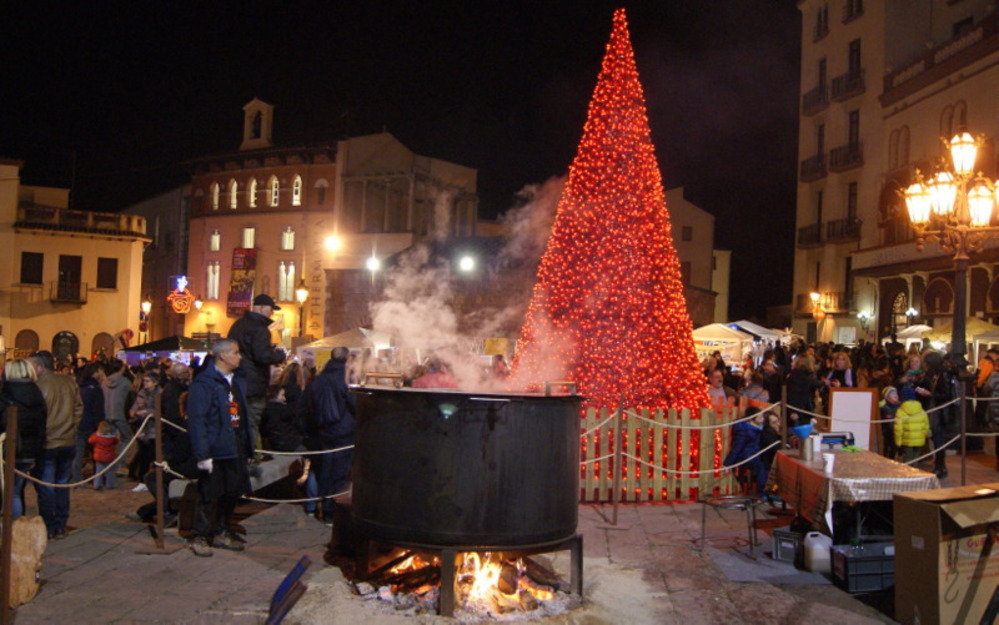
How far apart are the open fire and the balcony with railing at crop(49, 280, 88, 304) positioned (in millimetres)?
39214

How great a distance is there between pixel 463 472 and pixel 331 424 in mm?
3346

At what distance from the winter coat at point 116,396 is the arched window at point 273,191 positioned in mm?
35510

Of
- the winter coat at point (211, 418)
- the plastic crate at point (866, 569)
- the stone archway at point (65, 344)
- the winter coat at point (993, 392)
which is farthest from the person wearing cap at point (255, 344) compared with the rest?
the stone archway at point (65, 344)

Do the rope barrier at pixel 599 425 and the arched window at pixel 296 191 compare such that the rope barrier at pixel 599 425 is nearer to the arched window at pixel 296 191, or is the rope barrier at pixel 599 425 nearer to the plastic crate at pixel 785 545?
the plastic crate at pixel 785 545

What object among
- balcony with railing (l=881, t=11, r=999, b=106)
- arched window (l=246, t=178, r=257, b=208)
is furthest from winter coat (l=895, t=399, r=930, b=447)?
arched window (l=246, t=178, r=257, b=208)

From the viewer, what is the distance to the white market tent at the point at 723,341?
2262cm

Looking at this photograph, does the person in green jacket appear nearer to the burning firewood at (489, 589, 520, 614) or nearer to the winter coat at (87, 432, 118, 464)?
the burning firewood at (489, 589, 520, 614)

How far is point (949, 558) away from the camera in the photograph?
17.7 ft

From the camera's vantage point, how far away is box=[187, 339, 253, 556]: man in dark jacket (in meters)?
6.78

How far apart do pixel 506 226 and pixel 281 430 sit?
1499 inches

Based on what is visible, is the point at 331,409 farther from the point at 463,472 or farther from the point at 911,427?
the point at 911,427

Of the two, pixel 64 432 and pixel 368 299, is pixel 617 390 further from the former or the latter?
pixel 368 299

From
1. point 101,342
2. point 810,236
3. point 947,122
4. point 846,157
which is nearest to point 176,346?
point 101,342

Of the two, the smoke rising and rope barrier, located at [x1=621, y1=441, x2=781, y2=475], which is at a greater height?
the smoke rising
